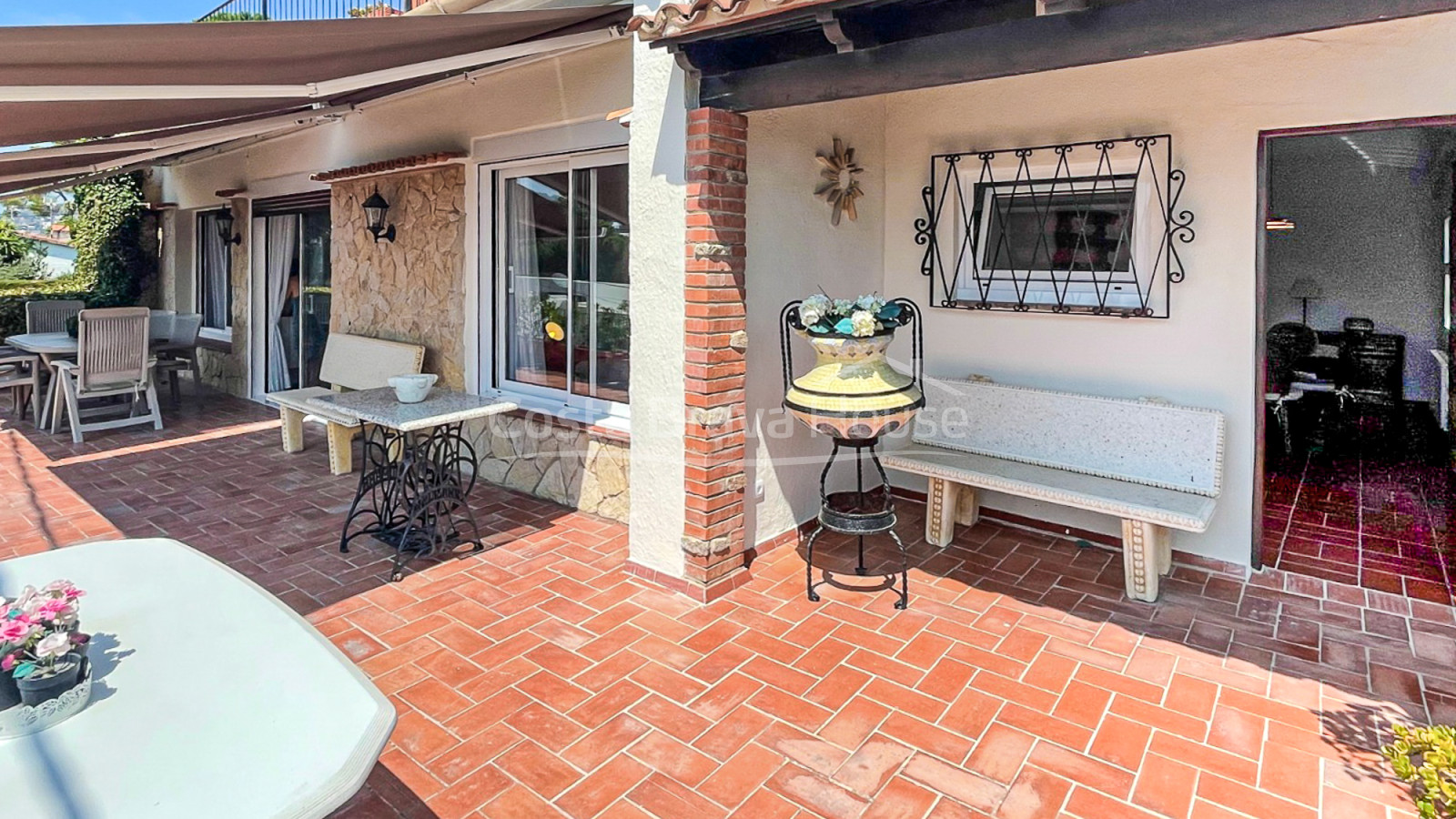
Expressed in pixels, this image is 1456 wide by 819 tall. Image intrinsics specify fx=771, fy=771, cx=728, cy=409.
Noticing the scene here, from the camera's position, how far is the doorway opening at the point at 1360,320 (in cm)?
817

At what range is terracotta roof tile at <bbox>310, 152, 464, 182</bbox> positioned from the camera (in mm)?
7844

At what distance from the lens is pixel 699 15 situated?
4.29m

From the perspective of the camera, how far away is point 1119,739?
11.5 ft

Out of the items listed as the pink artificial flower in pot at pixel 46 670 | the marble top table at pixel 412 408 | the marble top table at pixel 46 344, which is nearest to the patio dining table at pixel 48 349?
the marble top table at pixel 46 344

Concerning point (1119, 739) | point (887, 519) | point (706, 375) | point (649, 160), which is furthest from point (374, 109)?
point (1119, 739)

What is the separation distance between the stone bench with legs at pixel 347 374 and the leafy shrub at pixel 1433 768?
8.11m

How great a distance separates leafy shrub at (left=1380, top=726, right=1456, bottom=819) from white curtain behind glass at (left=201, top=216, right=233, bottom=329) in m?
15.2

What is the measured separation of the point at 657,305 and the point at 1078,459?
3.31 meters

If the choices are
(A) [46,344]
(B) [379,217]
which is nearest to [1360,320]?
(B) [379,217]

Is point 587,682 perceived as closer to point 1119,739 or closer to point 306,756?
point 306,756

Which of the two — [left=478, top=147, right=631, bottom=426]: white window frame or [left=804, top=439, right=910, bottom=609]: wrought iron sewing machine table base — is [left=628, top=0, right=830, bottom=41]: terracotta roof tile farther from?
[left=478, top=147, right=631, bottom=426]: white window frame

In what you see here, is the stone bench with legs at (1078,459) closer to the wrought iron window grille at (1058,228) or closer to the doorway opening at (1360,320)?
the wrought iron window grille at (1058,228)

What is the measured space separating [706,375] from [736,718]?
6.90ft

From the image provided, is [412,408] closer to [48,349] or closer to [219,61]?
[219,61]
